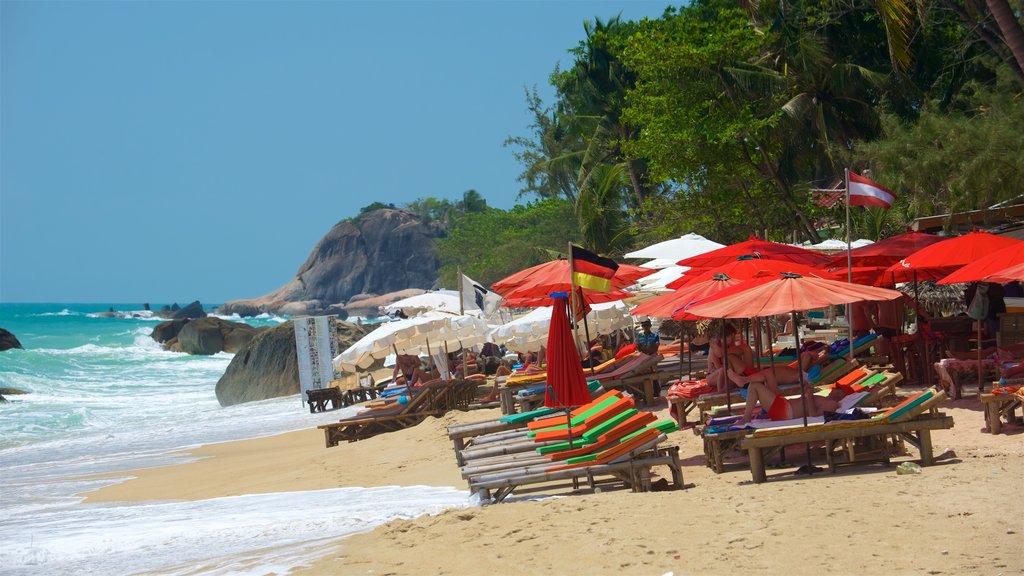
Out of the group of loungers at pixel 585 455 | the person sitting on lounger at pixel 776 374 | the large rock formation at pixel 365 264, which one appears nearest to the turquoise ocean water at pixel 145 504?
the group of loungers at pixel 585 455

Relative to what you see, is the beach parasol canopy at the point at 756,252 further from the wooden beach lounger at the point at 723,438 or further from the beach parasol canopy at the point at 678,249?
the wooden beach lounger at the point at 723,438

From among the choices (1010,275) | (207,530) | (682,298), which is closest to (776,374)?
(682,298)

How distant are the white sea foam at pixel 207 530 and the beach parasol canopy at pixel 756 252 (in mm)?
6439

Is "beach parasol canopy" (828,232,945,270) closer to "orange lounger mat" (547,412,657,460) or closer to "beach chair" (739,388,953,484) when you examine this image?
"beach chair" (739,388,953,484)

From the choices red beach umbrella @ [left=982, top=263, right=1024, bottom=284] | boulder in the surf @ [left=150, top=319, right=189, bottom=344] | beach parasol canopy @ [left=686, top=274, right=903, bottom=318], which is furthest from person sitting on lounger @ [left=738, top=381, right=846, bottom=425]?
boulder in the surf @ [left=150, top=319, right=189, bottom=344]

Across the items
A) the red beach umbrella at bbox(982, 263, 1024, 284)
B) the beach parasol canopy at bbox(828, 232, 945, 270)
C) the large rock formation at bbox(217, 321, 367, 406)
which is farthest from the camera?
the large rock formation at bbox(217, 321, 367, 406)

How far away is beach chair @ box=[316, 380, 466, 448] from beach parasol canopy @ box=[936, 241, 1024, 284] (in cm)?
844

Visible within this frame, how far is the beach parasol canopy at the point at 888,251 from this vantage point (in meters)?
13.2

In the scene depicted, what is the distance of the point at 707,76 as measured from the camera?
23.4m

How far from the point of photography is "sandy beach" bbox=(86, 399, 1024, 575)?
5.55 m

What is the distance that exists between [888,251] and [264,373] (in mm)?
21371

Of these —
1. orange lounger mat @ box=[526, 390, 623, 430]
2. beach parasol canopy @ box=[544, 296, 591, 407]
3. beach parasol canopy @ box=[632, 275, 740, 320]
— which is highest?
beach parasol canopy @ box=[632, 275, 740, 320]

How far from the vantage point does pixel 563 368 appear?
8.84 m

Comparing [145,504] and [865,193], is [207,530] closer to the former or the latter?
[145,504]
